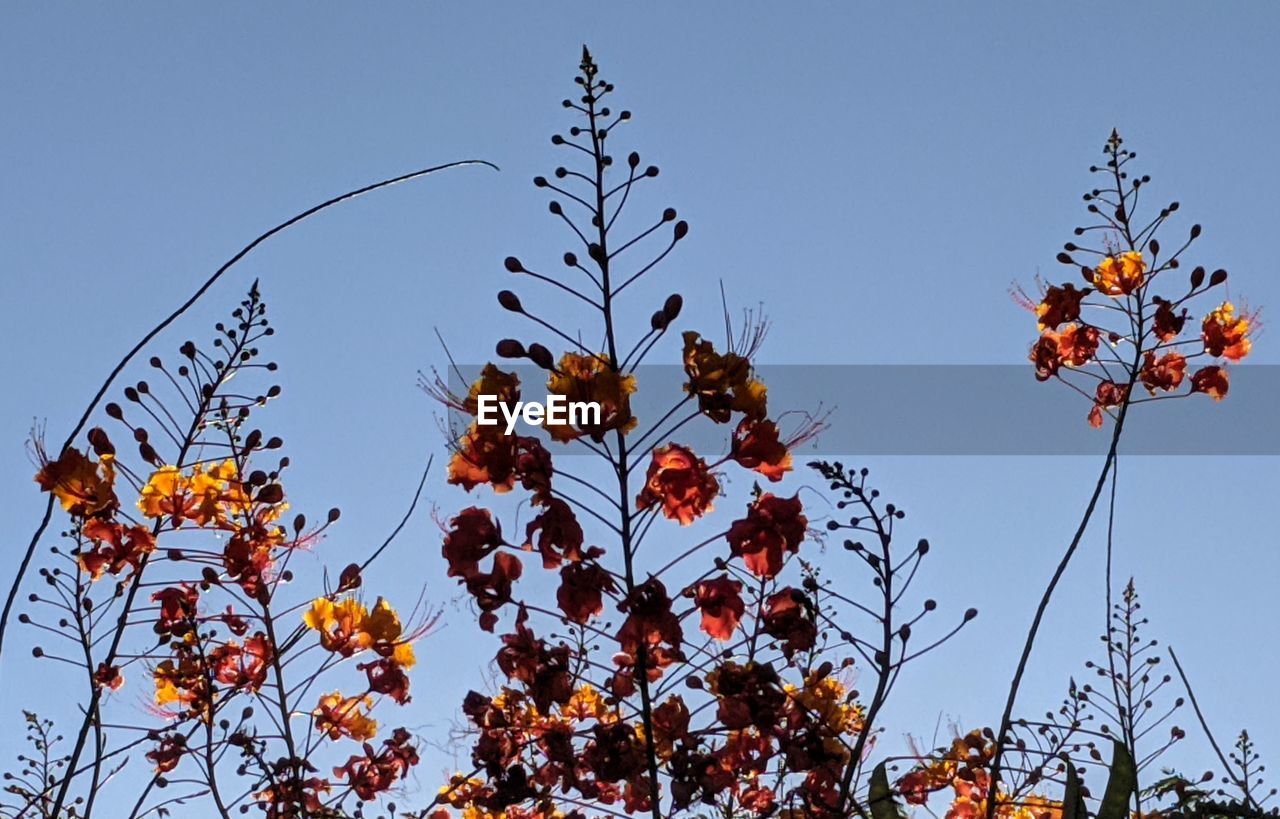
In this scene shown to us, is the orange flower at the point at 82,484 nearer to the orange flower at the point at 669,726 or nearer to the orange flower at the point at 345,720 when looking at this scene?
the orange flower at the point at 345,720

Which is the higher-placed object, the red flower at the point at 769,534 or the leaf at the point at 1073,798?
the red flower at the point at 769,534

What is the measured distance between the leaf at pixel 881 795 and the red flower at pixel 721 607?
51 cm

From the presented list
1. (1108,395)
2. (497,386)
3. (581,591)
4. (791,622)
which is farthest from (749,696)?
(1108,395)

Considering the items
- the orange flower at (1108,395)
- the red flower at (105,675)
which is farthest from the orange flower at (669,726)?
the orange flower at (1108,395)

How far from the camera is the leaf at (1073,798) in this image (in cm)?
327

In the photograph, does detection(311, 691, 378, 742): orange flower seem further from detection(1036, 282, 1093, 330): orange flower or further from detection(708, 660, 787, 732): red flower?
detection(1036, 282, 1093, 330): orange flower

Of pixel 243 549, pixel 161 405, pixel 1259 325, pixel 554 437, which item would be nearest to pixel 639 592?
pixel 554 437

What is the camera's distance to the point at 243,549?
13.4 feet

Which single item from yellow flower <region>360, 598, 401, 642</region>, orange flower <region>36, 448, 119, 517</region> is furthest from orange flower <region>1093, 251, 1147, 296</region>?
orange flower <region>36, 448, 119, 517</region>

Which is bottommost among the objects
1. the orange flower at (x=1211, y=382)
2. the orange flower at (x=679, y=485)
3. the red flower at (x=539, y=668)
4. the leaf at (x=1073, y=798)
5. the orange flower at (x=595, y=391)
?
the leaf at (x=1073, y=798)

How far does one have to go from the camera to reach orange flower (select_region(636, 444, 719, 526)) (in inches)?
129

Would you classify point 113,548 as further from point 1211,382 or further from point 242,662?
point 1211,382

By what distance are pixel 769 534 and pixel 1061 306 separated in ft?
8.23

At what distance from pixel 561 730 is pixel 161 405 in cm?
172
